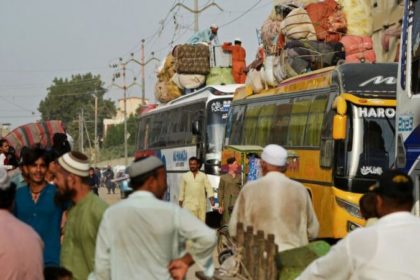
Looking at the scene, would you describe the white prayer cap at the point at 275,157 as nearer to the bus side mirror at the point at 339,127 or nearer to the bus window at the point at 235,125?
the bus side mirror at the point at 339,127

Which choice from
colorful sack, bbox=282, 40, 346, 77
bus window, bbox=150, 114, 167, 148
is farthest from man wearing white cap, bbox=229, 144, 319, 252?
bus window, bbox=150, 114, 167, 148

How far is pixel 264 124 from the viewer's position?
19547 millimetres

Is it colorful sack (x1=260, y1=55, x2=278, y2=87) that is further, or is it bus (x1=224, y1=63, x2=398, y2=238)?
colorful sack (x1=260, y1=55, x2=278, y2=87)

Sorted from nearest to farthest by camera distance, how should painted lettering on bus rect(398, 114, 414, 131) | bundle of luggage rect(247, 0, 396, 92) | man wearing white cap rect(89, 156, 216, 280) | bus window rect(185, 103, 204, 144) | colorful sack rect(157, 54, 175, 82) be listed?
man wearing white cap rect(89, 156, 216, 280) < painted lettering on bus rect(398, 114, 414, 131) < bundle of luggage rect(247, 0, 396, 92) < bus window rect(185, 103, 204, 144) < colorful sack rect(157, 54, 175, 82)

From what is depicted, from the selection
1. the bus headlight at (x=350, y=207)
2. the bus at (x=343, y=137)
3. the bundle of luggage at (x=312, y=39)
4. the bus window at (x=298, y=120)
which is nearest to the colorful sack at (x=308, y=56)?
the bundle of luggage at (x=312, y=39)

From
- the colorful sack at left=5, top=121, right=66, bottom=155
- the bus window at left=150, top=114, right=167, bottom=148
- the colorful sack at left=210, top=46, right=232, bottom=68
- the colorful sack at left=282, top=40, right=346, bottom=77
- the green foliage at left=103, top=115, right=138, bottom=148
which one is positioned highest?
the colorful sack at left=210, top=46, right=232, bottom=68

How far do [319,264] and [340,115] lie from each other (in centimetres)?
917

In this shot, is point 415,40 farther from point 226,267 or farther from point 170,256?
point 170,256

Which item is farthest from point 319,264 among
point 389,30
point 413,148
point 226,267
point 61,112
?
point 61,112

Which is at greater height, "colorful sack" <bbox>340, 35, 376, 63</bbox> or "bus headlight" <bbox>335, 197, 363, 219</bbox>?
"colorful sack" <bbox>340, 35, 376, 63</bbox>

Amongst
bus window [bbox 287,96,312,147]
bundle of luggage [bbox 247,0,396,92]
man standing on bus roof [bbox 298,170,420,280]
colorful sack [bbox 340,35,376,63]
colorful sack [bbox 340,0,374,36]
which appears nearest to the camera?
man standing on bus roof [bbox 298,170,420,280]

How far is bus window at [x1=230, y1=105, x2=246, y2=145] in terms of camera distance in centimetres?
2177

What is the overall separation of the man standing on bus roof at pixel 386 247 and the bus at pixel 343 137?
888cm

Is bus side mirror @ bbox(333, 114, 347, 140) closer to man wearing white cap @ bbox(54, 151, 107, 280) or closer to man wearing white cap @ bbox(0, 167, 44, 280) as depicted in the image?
man wearing white cap @ bbox(54, 151, 107, 280)
